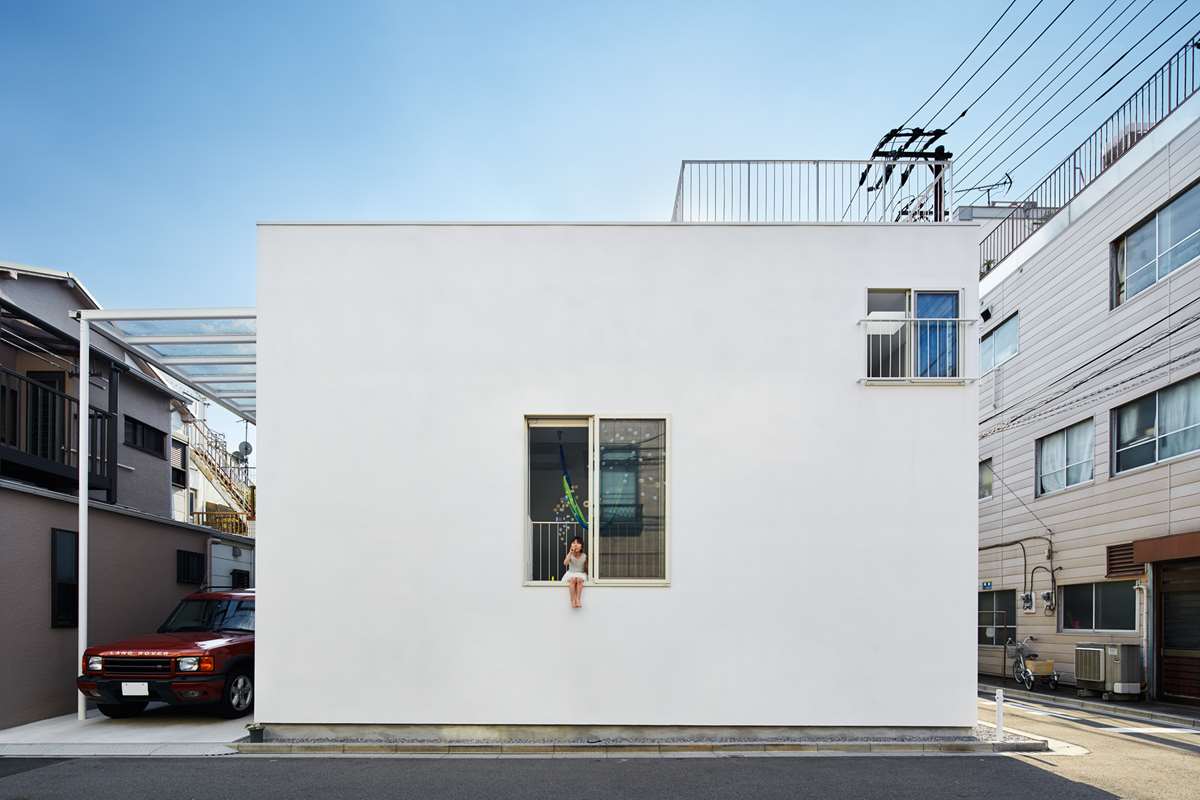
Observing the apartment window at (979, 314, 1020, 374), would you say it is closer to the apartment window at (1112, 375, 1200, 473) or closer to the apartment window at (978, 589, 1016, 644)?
the apartment window at (1112, 375, 1200, 473)

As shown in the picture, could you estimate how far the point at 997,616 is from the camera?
69.5 feet

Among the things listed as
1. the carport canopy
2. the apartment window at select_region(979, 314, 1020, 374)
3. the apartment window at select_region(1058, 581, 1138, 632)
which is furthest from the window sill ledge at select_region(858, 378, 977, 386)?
the apartment window at select_region(979, 314, 1020, 374)

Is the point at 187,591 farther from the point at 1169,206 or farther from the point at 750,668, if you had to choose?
the point at 1169,206

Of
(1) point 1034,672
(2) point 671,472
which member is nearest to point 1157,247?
(1) point 1034,672

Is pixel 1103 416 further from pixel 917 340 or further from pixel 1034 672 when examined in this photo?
pixel 917 340

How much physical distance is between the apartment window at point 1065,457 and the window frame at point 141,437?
19.7 m

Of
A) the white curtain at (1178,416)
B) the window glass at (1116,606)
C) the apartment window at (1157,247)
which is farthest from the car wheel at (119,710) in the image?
the apartment window at (1157,247)

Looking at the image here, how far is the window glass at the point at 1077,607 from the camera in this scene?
672 inches

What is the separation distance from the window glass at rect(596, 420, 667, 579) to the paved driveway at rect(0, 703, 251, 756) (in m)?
4.58

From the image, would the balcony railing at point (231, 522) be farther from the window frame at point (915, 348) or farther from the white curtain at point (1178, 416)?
the white curtain at point (1178, 416)

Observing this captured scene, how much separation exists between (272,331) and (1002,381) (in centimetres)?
1838

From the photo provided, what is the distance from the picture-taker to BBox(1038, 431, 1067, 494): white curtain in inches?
720

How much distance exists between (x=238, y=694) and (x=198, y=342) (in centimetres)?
455

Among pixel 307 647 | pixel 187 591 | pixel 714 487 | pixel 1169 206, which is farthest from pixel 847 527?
pixel 187 591
